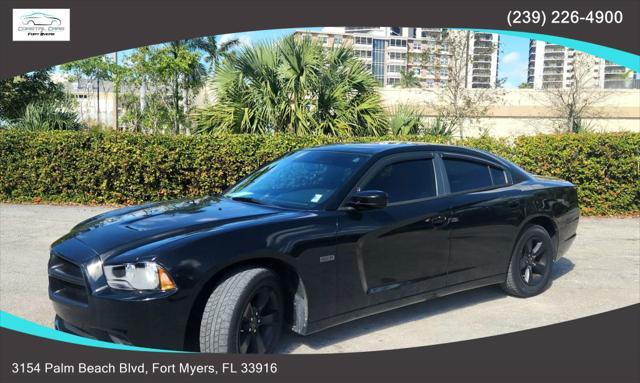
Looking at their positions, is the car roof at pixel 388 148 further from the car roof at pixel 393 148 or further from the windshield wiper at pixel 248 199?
the windshield wiper at pixel 248 199

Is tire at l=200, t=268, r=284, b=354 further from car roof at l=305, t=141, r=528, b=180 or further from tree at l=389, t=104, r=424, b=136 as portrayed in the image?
tree at l=389, t=104, r=424, b=136

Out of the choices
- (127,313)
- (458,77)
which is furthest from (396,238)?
(458,77)

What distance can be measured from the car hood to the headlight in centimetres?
16

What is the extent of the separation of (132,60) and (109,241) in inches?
804

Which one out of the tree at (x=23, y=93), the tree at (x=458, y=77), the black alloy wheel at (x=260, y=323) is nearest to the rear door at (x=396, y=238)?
the black alloy wheel at (x=260, y=323)

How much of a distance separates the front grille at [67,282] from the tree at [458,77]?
13618 mm

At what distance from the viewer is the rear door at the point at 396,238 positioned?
14.1 ft

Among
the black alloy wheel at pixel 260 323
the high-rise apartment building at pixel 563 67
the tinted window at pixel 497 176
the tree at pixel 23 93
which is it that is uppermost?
the high-rise apartment building at pixel 563 67

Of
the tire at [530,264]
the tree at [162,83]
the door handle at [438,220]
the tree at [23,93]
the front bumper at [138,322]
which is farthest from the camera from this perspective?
the tree at [162,83]

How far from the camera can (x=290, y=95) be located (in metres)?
11.5

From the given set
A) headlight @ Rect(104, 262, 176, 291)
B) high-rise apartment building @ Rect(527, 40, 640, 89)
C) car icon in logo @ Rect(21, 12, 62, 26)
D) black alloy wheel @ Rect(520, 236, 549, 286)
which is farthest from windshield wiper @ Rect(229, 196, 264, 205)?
high-rise apartment building @ Rect(527, 40, 640, 89)

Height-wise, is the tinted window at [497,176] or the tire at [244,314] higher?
the tinted window at [497,176]

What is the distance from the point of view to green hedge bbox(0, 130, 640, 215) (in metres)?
10.4

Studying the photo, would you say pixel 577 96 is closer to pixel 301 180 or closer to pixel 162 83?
pixel 162 83
